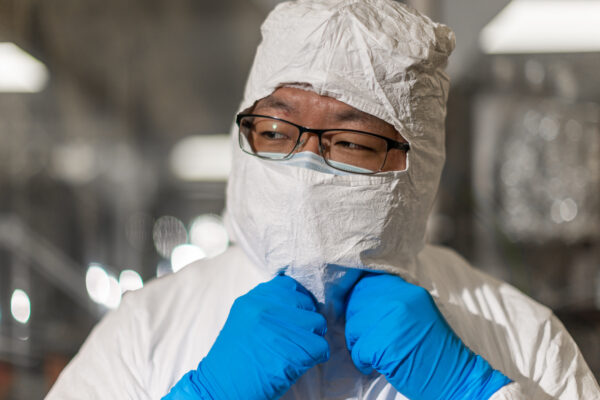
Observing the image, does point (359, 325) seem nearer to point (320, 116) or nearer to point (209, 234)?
point (320, 116)

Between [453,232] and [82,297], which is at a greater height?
[453,232]

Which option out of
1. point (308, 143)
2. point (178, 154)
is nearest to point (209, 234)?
point (178, 154)

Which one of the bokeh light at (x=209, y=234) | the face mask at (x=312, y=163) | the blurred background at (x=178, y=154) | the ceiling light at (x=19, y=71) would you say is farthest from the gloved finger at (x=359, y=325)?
the ceiling light at (x=19, y=71)

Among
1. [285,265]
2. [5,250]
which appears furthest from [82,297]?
[285,265]

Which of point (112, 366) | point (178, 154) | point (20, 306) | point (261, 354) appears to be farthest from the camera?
point (178, 154)

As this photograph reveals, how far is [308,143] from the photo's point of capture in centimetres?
88

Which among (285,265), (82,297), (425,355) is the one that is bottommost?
(82,297)

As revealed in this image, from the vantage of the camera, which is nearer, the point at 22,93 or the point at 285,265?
the point at 285,265

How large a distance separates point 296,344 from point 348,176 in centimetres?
25

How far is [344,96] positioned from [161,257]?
1589 millimetres

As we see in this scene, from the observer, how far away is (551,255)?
2160mm

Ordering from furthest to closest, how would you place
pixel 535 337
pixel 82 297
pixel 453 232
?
pixel 82 297, pixel 453 232, pixel 535 337

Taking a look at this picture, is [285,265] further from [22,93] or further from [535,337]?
[22,93]

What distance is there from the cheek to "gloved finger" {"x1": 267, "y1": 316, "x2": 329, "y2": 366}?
29 cm
